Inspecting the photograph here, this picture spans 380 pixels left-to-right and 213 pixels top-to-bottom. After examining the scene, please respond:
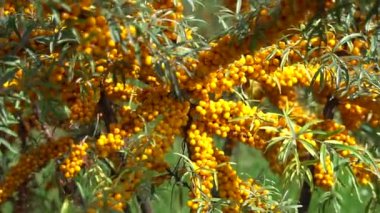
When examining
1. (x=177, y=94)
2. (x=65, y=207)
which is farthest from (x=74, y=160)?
(x=177, y=94)

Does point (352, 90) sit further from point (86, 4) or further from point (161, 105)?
point (86, 4)

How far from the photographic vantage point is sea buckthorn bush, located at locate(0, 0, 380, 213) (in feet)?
4.57

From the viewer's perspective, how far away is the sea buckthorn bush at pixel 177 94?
54.9 inches

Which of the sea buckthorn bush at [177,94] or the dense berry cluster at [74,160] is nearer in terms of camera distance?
the sea buckthorn bush at [177,94]

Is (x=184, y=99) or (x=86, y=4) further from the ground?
(x=86, y=4)

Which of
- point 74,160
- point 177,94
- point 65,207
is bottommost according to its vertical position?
point 65,207

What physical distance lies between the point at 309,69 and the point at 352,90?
0.10m

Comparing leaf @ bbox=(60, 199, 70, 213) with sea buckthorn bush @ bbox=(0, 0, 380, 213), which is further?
leaf @ bbox=(60, 199, 70, 213)

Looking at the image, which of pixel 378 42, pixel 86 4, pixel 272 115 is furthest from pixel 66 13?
pixel 378 42

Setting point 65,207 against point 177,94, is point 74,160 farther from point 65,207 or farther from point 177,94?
point 177,94

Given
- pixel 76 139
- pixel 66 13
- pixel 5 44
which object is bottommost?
pixel 76 139

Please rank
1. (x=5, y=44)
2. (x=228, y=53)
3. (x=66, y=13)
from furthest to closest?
(x=5, y=44)
(x=228, y=53)
(x=66, y=13)

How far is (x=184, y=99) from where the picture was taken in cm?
158

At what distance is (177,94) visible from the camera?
150 centimetres
